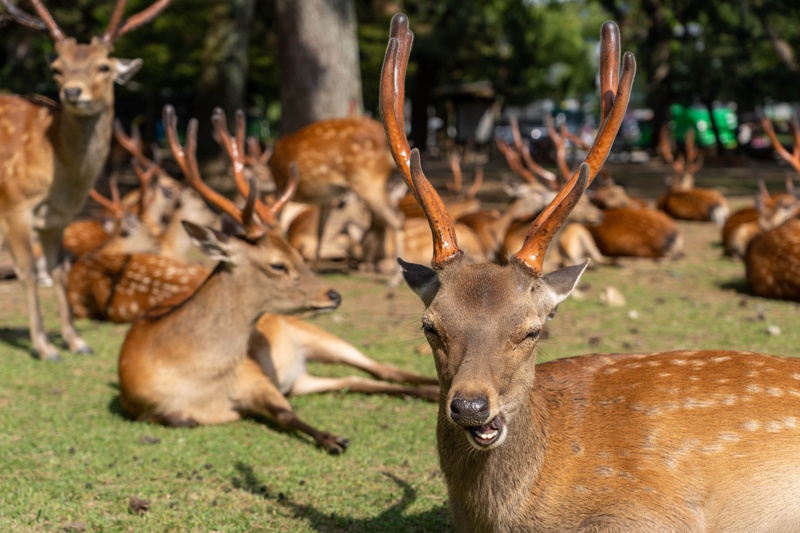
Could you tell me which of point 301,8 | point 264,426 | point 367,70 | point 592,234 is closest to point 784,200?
point 592,234

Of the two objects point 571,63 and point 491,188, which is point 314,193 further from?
point 571,63

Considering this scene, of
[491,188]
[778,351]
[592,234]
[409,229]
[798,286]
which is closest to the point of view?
[778,351]

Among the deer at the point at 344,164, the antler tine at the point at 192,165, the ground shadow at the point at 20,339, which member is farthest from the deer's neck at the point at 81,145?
the deer at the point at 344,164

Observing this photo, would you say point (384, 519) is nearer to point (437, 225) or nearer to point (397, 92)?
point (437, 225)

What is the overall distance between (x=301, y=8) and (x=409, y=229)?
360 cm

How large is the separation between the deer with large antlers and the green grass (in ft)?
1.53

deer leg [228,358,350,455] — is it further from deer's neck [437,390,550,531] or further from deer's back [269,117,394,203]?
deer's back [269,117,394,203]

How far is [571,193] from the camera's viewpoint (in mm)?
2668

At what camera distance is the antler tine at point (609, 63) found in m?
2.99

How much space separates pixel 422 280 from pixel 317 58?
9.08 meters

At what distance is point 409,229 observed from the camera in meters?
9.55

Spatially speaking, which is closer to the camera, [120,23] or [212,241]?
[212,241]

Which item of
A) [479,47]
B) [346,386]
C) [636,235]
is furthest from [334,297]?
[479,47]

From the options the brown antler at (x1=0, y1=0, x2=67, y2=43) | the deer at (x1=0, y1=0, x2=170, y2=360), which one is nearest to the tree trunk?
the deer at (x1=0, y1=0, x2=170, y2=360)
